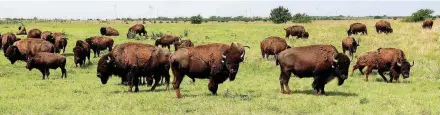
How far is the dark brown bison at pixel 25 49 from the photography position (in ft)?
86.5

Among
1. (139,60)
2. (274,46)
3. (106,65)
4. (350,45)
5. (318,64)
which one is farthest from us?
(350,45)

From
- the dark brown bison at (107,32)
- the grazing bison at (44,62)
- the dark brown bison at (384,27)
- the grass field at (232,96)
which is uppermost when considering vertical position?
the dark brown bison at (384,27)

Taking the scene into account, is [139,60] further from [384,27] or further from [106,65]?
[384,27]

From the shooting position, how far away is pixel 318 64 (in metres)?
16.0

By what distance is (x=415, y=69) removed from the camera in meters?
25.3

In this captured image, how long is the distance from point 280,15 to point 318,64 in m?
99.4

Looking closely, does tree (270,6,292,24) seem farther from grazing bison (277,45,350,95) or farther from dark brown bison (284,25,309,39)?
grazing bison (277,45,350,95)

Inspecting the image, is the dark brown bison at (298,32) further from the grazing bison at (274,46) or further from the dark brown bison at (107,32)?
the dark brown bison at (107,32)

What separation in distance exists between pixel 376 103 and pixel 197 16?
88.8 meters

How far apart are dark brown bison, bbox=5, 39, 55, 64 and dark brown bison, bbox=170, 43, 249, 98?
14333mm

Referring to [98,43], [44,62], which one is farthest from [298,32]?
[44,62]

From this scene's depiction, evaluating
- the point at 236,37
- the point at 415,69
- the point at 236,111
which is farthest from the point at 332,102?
the point at 236,37

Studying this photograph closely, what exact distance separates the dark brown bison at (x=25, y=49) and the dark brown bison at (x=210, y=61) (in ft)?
47.0

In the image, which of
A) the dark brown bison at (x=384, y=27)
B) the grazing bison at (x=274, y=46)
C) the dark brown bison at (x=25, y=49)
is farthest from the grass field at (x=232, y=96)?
the dark brown bison at (x=384, y=27)
